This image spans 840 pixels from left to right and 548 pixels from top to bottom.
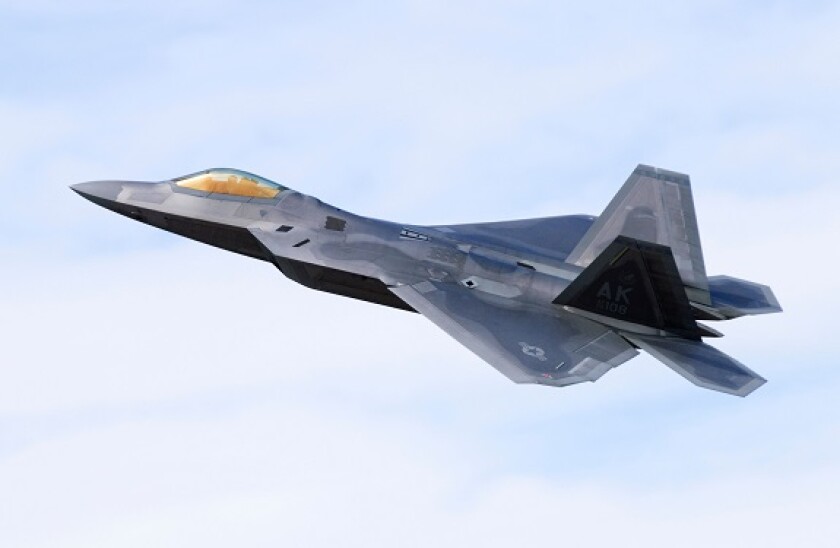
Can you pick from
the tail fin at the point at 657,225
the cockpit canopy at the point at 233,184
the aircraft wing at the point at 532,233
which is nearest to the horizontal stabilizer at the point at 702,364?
the tail fin at the point at 657,225

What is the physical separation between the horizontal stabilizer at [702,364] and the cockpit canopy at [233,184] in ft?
31.1

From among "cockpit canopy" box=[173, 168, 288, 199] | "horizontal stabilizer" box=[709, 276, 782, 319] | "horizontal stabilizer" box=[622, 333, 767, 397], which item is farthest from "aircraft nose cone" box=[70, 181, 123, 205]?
"horizontal stabilizer" box=[709, 276, 782, 319]

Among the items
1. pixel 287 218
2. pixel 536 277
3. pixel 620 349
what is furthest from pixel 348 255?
pixel 620 349

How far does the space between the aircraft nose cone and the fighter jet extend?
0.03 metres

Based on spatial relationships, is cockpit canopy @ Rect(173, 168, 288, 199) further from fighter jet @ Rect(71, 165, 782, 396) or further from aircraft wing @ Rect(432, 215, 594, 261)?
aircraft wing @ Rect(432, 215, 594, 261)

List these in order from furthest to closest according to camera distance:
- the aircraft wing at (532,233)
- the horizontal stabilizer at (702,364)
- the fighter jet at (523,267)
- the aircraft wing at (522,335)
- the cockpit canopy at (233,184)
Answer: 1. the cockpit canopy at (233,184)
2. the aircraft wing at (532,233)
3. the fighter jet at (523,267)
4. the horizontal stabilizer at (702,364)
5. the aircraft wing at (522,335)

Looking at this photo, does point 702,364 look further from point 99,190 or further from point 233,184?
point 99,190

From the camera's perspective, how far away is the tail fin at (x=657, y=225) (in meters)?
32.8

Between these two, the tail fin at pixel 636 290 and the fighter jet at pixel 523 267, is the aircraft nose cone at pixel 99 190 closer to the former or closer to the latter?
the fighter jet at pixel 523 267

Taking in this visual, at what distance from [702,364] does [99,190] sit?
15.2m

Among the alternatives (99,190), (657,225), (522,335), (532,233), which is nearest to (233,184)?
(99,190)

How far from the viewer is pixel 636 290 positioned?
30656 mm

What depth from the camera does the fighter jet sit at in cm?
3011

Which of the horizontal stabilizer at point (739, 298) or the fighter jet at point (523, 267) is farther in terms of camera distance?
the horizontal stabilizer at point (739, 298)
